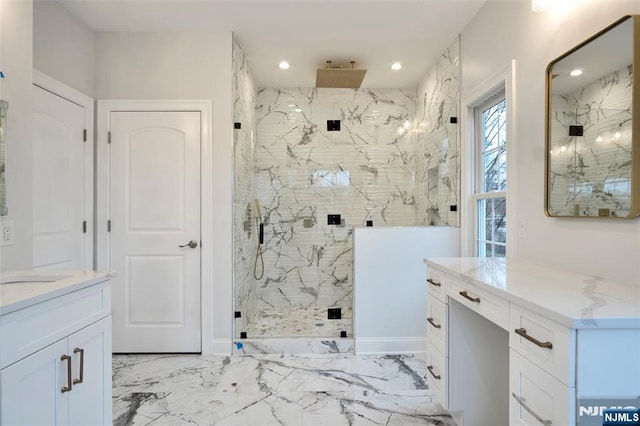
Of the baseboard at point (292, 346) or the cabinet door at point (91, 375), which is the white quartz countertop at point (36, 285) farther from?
the baseboard at point (292, 346)

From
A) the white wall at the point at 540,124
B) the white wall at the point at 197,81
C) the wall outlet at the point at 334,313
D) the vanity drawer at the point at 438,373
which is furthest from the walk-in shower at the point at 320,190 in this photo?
the vanity drawer at the point at 438,373

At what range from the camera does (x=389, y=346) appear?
2.81 meters

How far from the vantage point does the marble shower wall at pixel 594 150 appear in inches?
51.9

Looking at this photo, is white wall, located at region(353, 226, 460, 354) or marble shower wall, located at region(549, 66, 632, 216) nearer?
marble shower wall, located at region(549, 66, 632, 216)

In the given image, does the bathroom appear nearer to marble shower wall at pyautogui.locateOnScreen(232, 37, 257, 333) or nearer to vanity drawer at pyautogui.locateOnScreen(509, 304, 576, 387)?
marble shower wall at pyautogui.locateOnScreen(232, 37, 257, 333)

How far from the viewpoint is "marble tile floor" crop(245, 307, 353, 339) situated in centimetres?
294

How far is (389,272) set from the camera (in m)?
2.83

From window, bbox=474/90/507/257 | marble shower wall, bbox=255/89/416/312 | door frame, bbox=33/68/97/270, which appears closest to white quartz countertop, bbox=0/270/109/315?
door frame, bbox=33/68/97/270

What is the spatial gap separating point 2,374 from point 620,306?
181 cm

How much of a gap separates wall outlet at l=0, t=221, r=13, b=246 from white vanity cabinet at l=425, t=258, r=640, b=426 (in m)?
2.15

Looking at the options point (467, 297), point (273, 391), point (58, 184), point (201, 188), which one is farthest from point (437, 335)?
point (58, 184)

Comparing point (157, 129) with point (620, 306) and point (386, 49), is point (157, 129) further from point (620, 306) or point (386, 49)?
point (620, 306)

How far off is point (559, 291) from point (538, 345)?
0.28m

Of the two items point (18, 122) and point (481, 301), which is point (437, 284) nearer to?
point (481, 301)
